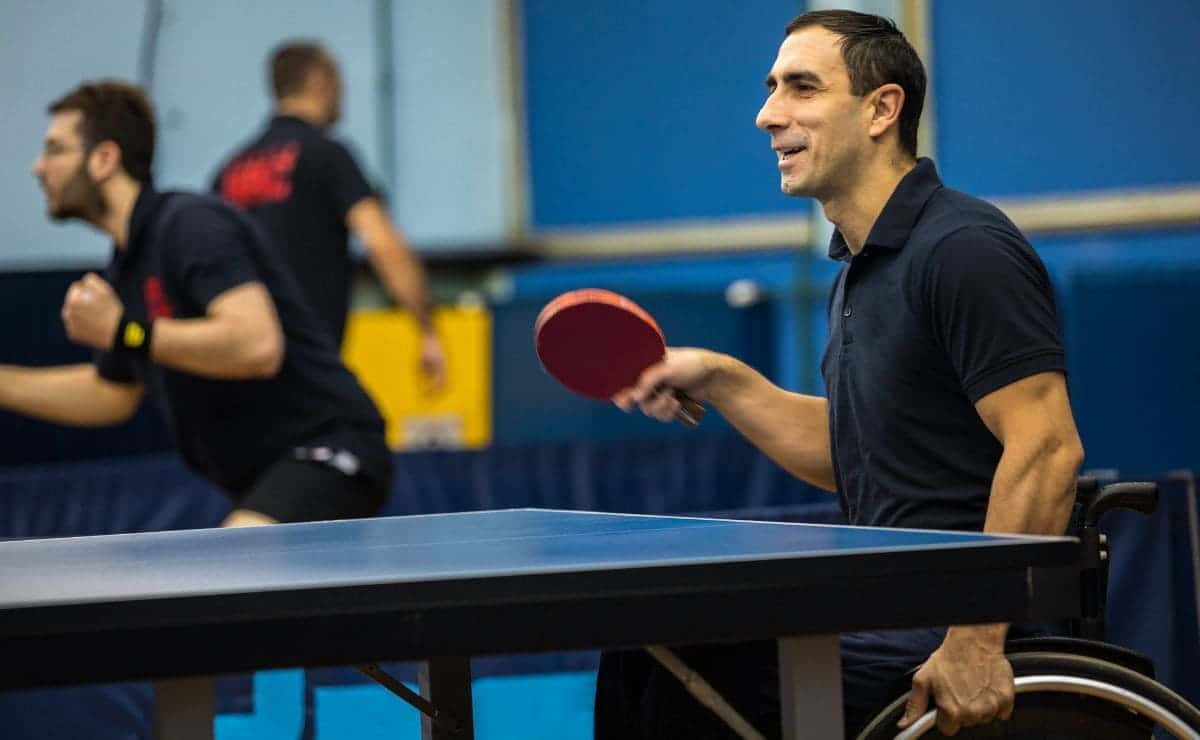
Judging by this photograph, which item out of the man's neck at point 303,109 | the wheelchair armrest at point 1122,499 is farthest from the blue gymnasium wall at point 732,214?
the wheelchair armrest at point 1122,499

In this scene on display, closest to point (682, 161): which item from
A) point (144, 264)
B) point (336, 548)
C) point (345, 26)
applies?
point (345, 26)

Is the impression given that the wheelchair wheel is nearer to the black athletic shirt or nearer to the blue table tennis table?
the blue table tennis table

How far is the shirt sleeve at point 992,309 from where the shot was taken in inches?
84.0

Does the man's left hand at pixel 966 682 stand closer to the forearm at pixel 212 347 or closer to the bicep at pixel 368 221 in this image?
the forearm at pixel 212 347

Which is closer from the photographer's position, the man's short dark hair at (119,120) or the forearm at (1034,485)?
the forearm at (1034,485)

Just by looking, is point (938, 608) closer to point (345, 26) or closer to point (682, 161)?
point (682, 161)

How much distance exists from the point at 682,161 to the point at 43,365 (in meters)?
3.10

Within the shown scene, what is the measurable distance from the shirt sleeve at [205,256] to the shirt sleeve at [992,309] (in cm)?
180

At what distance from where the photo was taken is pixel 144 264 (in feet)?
12.7

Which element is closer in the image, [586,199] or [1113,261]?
[1113,261]

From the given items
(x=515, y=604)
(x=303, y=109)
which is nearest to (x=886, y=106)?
(x=515, y=604)

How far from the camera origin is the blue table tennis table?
1509mm

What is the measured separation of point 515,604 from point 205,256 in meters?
2.24

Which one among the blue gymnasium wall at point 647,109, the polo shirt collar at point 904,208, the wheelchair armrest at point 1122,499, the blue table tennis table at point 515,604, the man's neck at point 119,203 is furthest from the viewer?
the blue gymnasium wall at point 647,109
